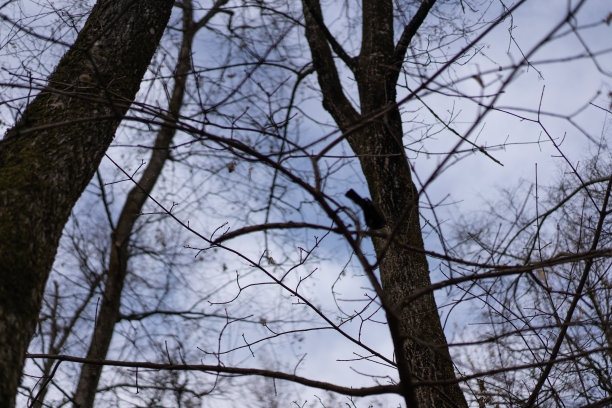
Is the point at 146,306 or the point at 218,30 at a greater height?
the point at 218,30

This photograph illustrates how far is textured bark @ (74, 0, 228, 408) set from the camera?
22.1ft

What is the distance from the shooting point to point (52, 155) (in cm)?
212

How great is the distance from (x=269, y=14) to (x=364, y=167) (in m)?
3.31

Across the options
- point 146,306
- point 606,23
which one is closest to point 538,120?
point 606,23

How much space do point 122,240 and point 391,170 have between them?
573 cm

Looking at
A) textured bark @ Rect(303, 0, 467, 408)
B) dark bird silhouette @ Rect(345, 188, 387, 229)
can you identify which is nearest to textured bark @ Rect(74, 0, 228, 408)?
textured bark @ Rect(303, 0, 467, 408)

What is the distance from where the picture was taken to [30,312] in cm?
181

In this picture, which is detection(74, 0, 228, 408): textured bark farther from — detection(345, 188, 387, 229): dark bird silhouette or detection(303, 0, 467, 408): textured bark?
detection(345, 188, 387, 229): dark bird silhouette

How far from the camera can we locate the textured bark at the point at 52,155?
1.70 metres

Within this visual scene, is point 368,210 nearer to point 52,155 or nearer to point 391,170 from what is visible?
point 52,155

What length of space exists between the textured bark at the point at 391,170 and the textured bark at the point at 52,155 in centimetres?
135

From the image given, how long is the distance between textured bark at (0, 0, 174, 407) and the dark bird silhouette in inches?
34.4

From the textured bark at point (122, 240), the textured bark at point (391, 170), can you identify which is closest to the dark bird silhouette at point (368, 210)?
the textured bark at point (391, 170)

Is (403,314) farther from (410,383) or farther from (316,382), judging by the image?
(410,383)
